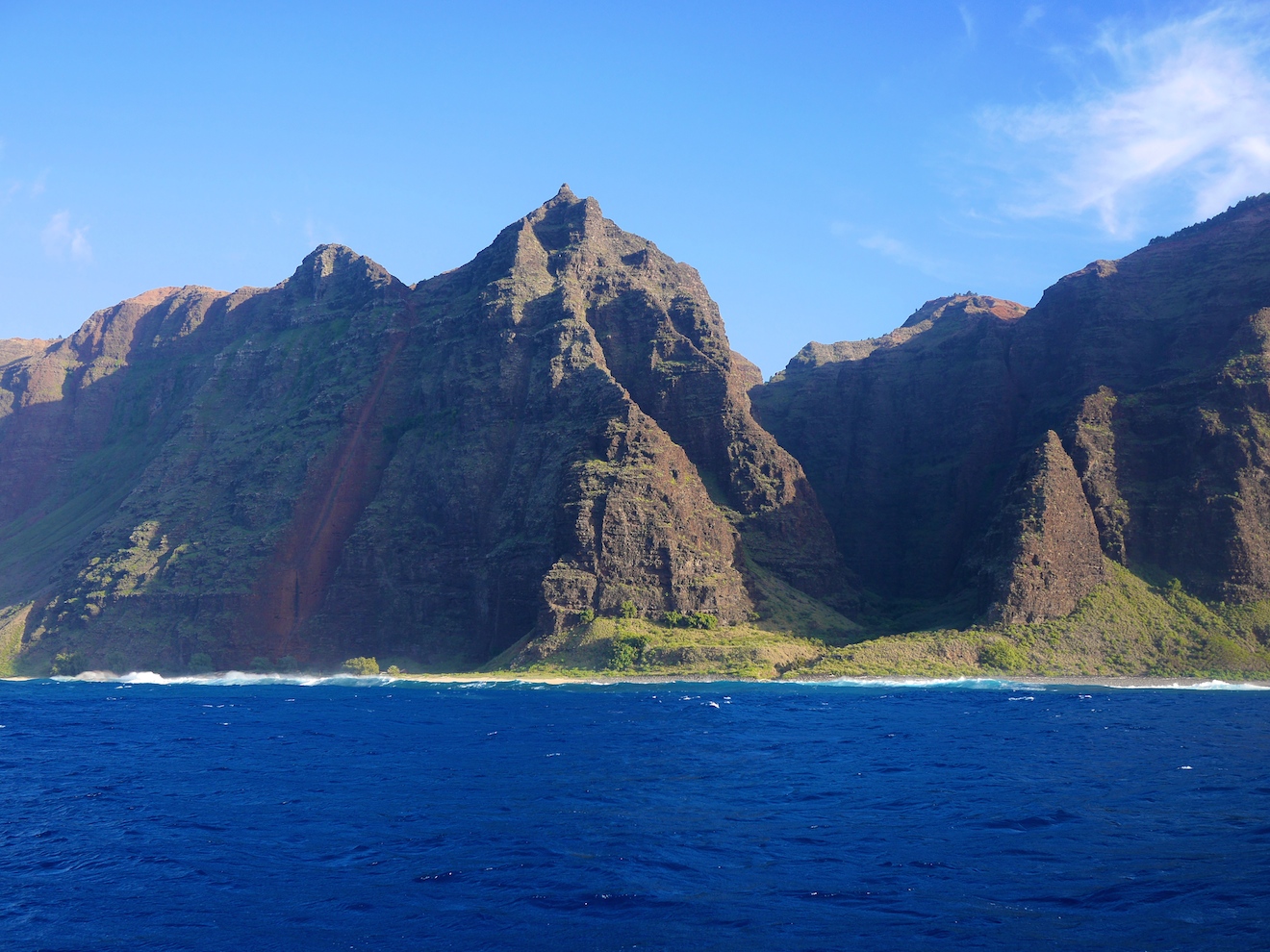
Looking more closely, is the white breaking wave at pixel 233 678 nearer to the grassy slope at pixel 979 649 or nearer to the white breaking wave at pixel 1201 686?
the grassy slope at pixel 979 649

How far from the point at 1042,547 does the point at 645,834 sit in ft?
425

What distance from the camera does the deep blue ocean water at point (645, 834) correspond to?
34.2 m

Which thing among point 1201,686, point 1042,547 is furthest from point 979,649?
point 1201,686

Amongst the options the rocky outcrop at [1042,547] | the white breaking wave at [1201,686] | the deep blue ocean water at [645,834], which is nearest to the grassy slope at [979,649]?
the rocky outcrop at [1042,547]

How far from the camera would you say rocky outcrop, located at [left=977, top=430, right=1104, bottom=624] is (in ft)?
514

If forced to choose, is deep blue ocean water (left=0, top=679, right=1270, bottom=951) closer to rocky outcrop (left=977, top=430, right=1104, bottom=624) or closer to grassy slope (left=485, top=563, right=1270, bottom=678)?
grassy slope (left=485, top=563, right=1270, bottom=678)

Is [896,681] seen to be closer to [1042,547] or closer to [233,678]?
[1042,547]

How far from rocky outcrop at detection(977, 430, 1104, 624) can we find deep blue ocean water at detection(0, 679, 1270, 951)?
64.8 metres

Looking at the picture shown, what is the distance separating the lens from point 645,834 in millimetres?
47469

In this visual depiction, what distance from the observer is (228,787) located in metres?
60.8

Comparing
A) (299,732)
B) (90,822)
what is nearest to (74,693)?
(299,732)

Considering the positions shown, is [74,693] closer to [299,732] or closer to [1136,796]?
[299,732]

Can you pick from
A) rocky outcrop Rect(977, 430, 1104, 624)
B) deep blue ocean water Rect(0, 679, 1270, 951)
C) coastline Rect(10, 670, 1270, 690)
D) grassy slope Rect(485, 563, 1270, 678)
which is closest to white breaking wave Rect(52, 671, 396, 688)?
coastline Rect(10, 670, 1270, 690)

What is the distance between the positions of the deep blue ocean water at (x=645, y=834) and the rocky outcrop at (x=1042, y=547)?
6475cm
